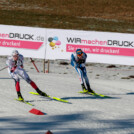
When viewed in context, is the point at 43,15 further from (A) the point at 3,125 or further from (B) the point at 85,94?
(A) the point at 3,125

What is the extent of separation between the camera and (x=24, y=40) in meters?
20.7

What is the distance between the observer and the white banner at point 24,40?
67.1 feet

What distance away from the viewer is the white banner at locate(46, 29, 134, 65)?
2030 centimetres

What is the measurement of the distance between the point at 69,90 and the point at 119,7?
41963 millimetres

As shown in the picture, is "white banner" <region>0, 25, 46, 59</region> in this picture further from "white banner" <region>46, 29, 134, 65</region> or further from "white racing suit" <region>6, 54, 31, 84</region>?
"white racing suit" <region>6, 54, 31, 84</region>

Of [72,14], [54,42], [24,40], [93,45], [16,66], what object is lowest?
[16,66]

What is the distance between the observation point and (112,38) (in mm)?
20375

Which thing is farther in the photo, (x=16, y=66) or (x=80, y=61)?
(x=80, y=61)

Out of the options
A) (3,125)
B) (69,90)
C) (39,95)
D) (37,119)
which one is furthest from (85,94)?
(3,125)

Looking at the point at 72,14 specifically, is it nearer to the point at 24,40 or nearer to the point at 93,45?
the point at 24,40

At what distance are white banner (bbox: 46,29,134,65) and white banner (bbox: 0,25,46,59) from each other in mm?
440

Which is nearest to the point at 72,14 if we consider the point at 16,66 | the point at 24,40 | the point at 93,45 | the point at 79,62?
the point at 24,40

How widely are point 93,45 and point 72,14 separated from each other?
103 ft

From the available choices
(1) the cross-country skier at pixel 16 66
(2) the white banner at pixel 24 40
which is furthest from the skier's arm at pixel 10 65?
(2) the white banner at pixel 24 40
